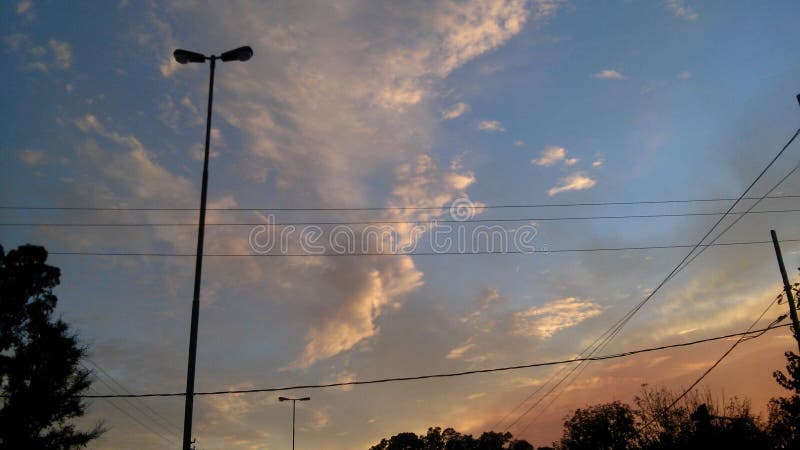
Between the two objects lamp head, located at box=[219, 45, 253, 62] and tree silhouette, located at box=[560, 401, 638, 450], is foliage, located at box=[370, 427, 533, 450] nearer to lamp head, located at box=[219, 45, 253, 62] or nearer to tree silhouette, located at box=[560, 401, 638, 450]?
tree silhouette, located at box=[560, 401, 638, 450]

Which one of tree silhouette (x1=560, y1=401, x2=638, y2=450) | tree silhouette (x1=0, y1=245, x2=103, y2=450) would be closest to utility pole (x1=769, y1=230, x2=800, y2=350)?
tree silhouette (x1=0, y1=245, x2=103, y2=450)

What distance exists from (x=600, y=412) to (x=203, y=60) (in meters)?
81.2

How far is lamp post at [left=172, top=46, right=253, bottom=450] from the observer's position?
43.3 ft

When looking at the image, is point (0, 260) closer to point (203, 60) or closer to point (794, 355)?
point (203, 60)

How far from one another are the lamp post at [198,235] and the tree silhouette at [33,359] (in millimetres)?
22805

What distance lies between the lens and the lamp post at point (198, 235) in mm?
13188

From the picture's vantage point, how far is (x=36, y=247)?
31859 millimetres

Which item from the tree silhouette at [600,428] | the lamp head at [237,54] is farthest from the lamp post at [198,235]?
the tree silhouette at [600,428]

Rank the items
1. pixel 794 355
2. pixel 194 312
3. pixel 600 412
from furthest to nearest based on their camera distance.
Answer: pixel 600 412 < pixel 794 355 < pixel 194 312

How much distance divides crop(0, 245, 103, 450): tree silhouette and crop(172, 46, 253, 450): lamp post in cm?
2280

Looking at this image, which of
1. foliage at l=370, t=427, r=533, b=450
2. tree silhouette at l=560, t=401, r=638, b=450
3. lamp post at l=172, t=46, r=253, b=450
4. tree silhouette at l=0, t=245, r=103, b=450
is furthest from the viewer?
foliage at l=370, t=427, r=533, b=450

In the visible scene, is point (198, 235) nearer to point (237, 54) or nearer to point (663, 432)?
point (237, 54)

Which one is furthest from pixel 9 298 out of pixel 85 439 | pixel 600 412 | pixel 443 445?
pixel 443 445

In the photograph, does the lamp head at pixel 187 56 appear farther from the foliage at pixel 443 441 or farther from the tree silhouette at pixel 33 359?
the foliage at pixel 443 441
